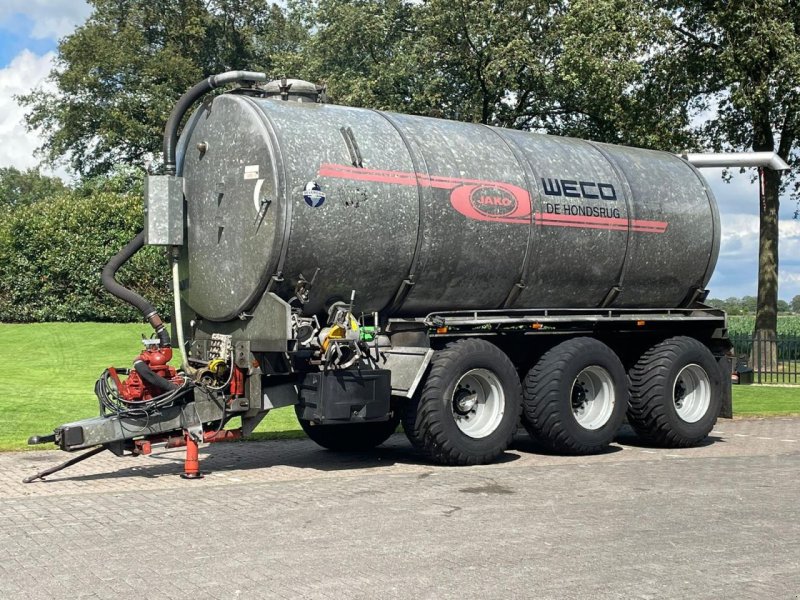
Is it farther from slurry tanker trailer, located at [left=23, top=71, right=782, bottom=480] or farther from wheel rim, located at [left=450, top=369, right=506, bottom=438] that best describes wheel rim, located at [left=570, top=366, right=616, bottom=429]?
wheel rim, located at [left=450, top=369, right=506, bottom=438]

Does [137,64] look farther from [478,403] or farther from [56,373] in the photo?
[478,403]

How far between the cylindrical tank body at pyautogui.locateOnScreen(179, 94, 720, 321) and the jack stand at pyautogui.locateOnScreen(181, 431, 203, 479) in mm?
1320

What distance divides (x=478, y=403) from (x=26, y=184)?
9652 centimetres

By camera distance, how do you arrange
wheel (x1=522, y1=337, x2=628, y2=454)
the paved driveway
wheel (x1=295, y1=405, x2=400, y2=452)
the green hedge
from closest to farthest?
the paved driveway < wheel (x1=522, y1=337, x2=628, y2=454) < wheel (x1=295, y1=405, x2=400, y2=452) < the green hedge

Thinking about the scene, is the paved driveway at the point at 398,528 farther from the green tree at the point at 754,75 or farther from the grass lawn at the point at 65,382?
the green tree at the point at 754,75

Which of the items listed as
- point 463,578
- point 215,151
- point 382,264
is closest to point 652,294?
point 382,264

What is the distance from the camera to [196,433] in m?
10.3

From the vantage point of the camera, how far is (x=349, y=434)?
12344 mm

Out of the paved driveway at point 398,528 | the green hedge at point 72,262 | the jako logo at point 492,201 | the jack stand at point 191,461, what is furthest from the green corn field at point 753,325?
the jack stand at point 191,461

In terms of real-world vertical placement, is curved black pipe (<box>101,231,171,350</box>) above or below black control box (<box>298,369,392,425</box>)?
above

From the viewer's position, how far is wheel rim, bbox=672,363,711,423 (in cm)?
1334

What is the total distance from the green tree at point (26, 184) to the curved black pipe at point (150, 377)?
8125 centimetres

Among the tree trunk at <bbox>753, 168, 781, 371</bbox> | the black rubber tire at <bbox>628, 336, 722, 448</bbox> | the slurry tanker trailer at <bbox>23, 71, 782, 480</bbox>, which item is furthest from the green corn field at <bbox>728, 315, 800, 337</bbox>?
the slurry tanker trailer at <bbox>23, 71, 782, 480</bbox>

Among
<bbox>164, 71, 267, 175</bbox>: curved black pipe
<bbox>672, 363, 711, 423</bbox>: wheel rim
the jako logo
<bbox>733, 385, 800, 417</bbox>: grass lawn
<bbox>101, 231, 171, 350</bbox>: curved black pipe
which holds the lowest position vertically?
<bbox>733, 385, 800, 417</bbox>: grass lawn
